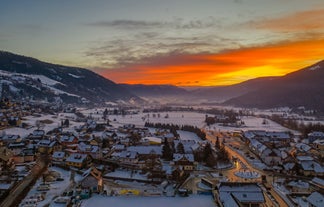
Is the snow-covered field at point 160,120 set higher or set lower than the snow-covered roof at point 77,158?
higher

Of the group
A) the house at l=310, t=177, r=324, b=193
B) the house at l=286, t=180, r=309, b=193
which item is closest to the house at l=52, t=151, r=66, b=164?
the house at l=286, t=180, r=309, b=193

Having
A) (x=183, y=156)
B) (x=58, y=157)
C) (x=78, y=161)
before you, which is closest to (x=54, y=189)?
(x=78, y=161)

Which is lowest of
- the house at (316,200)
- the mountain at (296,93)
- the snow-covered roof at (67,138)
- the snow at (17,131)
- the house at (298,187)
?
the house at (298,187)

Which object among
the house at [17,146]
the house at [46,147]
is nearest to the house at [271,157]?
the house at [46,147]

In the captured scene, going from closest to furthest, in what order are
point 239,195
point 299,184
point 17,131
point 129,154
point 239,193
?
point 239,195 < point 239,193 < point 299,184 < point 129,154 < point 17,131

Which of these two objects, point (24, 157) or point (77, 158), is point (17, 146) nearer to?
point (24, 157)

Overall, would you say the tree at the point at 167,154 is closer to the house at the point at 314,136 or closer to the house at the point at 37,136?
the house at the point at 37,136
